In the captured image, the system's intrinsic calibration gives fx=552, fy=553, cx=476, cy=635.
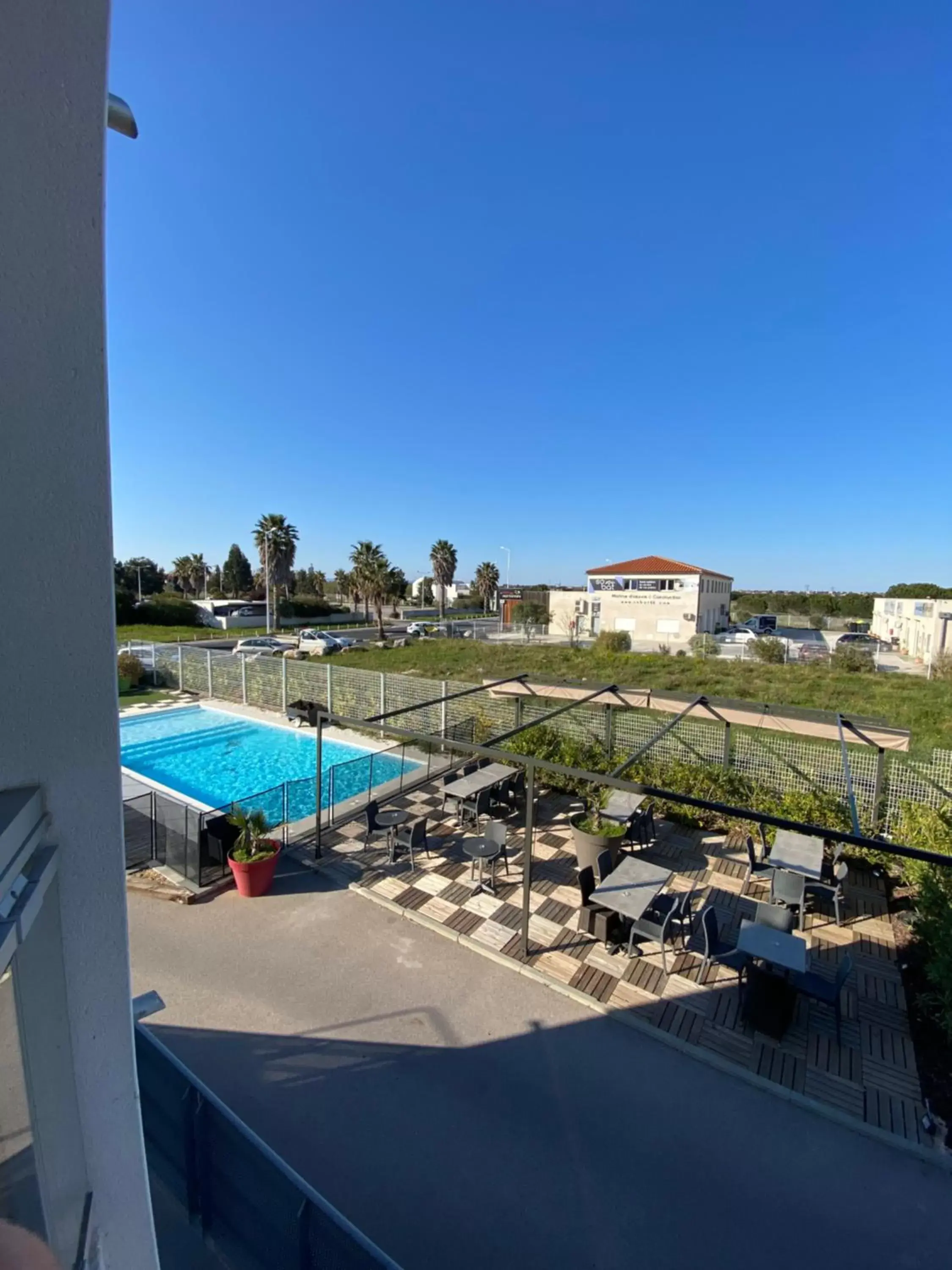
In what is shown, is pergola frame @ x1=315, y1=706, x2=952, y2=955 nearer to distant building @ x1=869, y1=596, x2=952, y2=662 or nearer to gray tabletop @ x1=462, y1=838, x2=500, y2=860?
gray tabletop @ x1=462, y1=838, x2=500, y2=860

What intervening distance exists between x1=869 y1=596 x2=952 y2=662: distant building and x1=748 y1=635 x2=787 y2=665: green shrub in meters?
6.99

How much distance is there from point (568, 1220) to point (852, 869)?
21.6 feet

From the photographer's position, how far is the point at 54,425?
150cm

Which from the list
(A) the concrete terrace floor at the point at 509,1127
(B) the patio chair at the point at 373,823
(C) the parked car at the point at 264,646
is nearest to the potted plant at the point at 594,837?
(A) the concrete terrace floor at the point at 509,1127

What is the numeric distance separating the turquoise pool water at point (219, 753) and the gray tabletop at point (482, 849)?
404 cm

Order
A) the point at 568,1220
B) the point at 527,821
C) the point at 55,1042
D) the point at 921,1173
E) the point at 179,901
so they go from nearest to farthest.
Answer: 1. the point at 55,1042
2. the point at 568,1220
3. the point at 921,1173
4. the point at 527,821
5. the point at 179,901

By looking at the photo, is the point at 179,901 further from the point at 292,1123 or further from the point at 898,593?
the point at 898,593

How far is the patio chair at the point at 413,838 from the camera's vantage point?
7.68 meters

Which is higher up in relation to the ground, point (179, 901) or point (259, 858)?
point (259, 858)

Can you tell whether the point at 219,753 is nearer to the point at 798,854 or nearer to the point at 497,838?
the point at 497,838

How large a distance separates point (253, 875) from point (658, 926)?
4840 mm

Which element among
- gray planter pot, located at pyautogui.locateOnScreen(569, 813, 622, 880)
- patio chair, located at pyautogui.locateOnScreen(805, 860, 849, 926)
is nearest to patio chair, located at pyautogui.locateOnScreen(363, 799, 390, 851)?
gray planter pot, located at pyautogui.locateOnScreen(569, 813, 622, 880)

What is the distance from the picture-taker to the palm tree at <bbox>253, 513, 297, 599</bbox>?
1629 inches

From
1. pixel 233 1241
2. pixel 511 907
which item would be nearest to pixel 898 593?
pixel 511 907
